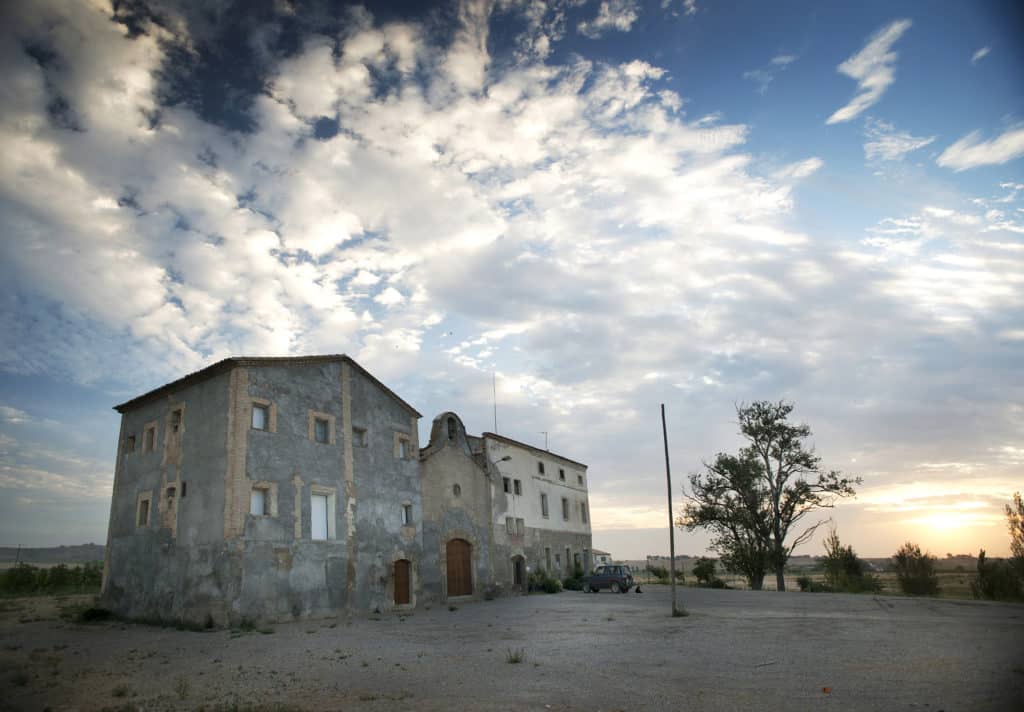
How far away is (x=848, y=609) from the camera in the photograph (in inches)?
782

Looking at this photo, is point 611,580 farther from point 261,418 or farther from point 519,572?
point 261,418

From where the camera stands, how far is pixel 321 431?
23.6 meters

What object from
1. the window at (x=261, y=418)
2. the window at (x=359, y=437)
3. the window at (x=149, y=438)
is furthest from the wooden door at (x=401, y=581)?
the window at (x=149, y=438)

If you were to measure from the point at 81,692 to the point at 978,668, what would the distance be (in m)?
14.0

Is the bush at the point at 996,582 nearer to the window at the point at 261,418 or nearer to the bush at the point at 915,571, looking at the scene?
the bush at the point at 915,571

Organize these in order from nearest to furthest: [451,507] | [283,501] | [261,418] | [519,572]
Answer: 1. [283,501]
2. [261,418]
3. [451,507]
4. [519,572]

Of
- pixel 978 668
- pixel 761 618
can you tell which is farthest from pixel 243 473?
pixel 978 668

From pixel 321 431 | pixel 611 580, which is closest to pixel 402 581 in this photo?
pixel 321 431

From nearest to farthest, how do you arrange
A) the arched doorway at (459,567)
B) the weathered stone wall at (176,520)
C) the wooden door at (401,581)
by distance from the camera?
1. the weathered stone wall at (176,520)
2. the wooden door at (401,581)
3. the arched doorway at (459,567)

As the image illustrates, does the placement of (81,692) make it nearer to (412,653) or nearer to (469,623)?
(412,653)

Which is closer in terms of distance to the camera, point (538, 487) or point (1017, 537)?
point (1017, 537)

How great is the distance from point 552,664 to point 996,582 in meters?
24.9

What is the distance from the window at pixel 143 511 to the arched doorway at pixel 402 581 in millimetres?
9854

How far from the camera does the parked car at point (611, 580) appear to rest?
33.6 metres
